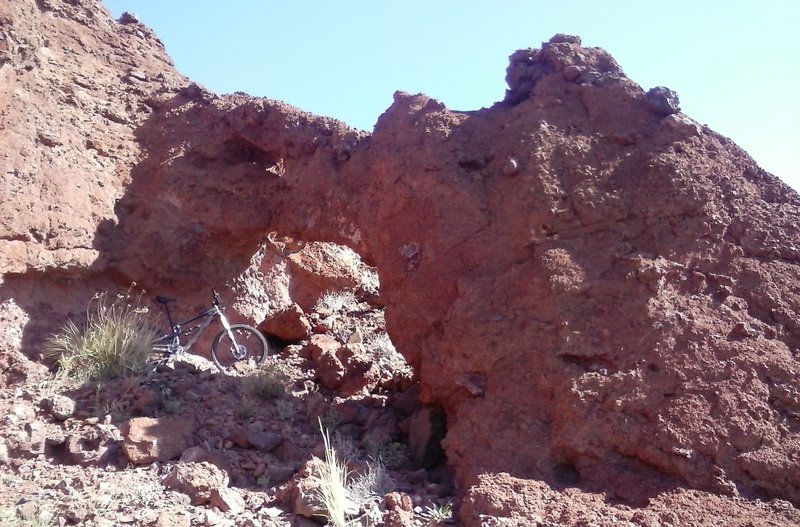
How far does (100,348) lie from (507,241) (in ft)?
11.8

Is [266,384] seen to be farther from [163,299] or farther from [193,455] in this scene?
[163,299]

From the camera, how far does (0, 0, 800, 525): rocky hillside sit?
167 inches

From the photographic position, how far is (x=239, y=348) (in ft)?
24.5

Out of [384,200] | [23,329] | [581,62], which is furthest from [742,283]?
[23,329]

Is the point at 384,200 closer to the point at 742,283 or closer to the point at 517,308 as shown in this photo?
the point at 517,308

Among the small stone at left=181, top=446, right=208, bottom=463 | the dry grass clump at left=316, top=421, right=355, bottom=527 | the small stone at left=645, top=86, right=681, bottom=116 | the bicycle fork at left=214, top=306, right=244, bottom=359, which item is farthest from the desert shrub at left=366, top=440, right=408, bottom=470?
the small stone at left=645, top=86, right=681, bottom=116

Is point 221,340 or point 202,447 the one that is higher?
point 221,340

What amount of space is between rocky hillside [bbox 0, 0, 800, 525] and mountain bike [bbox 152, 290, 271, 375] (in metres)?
0.49

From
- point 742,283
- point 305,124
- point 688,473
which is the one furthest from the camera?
point 305,124

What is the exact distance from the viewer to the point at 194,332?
7.45 meters

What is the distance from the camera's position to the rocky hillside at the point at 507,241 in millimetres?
4250

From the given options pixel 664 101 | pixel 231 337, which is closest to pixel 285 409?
pixel 231 337

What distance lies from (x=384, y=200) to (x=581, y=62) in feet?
6.54

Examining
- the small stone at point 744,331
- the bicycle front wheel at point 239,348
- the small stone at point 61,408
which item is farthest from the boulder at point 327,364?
the small stone at point 744,331
